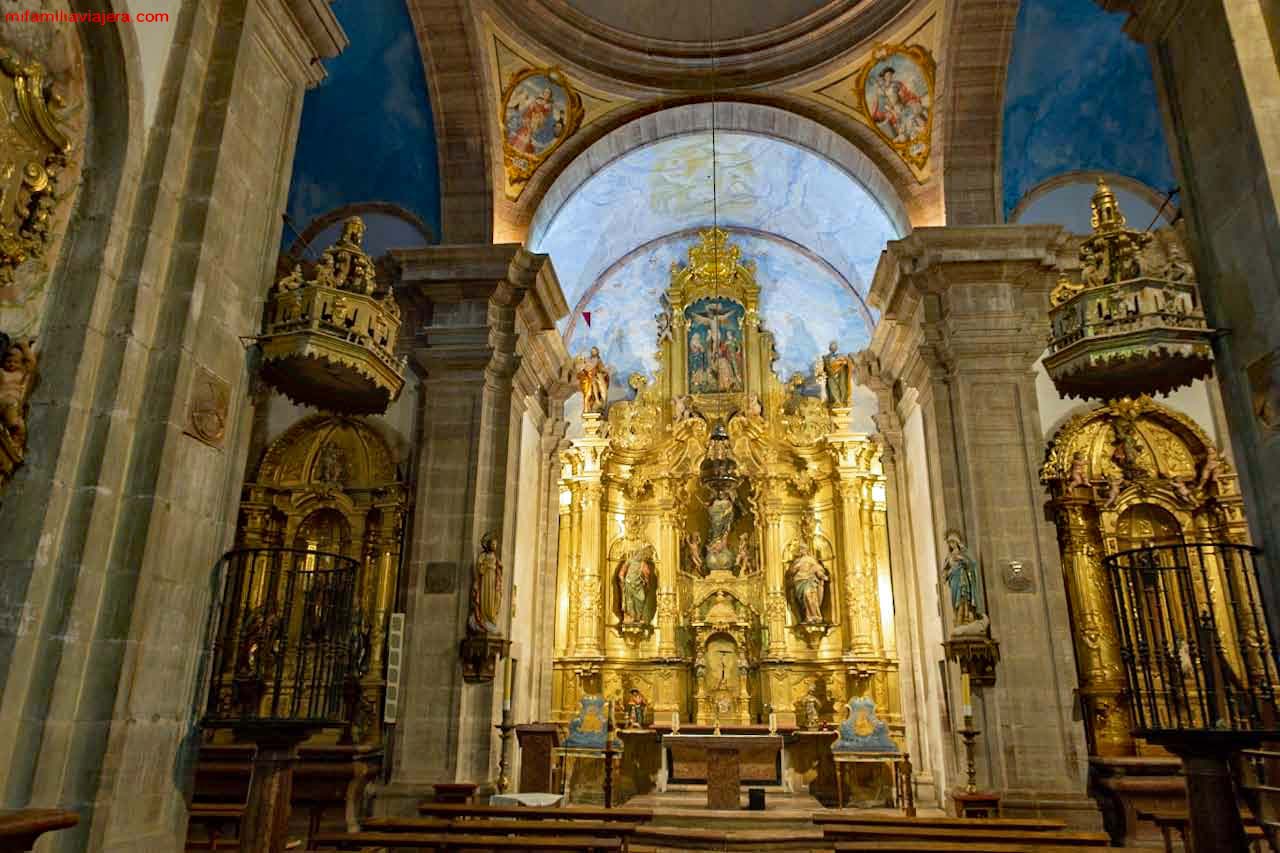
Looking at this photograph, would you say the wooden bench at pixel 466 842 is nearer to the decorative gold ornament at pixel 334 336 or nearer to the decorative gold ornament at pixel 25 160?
the decorative gold ornament at pixel 334 336

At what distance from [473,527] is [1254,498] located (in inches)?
293

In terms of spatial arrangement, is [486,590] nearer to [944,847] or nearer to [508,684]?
[508,684]

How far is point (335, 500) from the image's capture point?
10773 mm

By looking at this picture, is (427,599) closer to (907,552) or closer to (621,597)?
(621,597)

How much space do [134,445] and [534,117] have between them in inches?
347

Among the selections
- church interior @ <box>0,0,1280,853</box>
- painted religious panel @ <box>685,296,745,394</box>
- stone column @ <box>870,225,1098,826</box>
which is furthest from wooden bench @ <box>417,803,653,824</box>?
painted religious panel @ <box>685,296,745,394</box>

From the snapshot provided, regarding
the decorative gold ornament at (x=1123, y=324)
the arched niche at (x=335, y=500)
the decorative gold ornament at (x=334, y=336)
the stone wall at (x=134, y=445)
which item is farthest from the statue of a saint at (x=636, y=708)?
the stone wall at (x=134, y=445)

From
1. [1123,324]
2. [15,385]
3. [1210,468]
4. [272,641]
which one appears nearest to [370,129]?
[272,641]

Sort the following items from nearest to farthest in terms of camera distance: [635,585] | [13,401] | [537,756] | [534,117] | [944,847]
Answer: [13,401] < [944,847] < [537,756] < [534,117] < [635,585]

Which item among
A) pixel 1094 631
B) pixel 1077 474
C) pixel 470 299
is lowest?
pixel 1094 631

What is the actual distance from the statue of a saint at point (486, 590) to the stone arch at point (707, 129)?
4412mm

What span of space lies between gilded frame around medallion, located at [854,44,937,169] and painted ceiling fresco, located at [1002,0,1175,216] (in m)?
0.92

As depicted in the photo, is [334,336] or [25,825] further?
[334,336]

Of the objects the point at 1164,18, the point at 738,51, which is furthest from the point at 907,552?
the point at 1164,18
